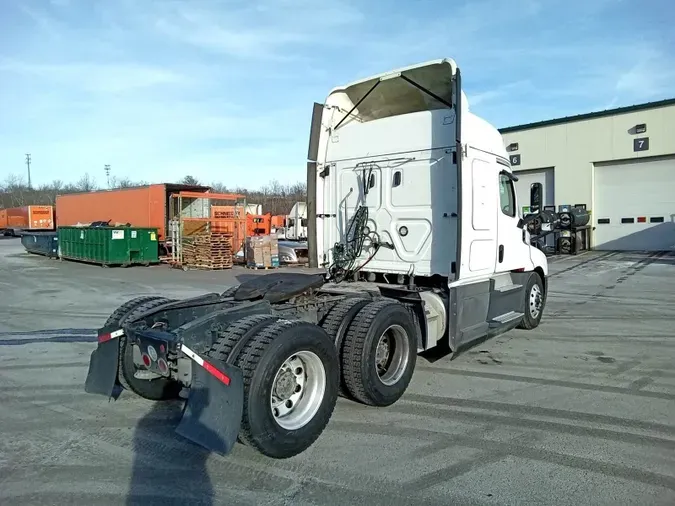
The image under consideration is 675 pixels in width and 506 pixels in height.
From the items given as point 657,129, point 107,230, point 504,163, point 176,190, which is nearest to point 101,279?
point 107,230

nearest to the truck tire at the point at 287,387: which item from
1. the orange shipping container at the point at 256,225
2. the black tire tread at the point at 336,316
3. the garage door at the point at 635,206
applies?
the black tire tread at the point at 336,316

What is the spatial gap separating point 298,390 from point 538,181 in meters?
27.4

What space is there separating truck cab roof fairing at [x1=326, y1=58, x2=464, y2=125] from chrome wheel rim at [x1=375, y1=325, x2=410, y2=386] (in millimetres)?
3025

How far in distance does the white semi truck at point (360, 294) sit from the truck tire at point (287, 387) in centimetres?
1

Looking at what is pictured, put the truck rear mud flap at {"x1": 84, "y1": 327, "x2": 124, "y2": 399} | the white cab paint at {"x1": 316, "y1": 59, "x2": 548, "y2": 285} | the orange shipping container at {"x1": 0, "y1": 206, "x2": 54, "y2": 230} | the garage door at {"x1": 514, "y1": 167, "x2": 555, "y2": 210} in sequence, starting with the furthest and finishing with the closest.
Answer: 1. the orange shipping container at {"x1": 0, "y1": 206, "x2": 54, "y2": 230}
2. the garage door at {"x1": 514, "y1": 167, "x2": 555, "y2": 210}
3. the white cab paint at {"x1": 316, "y1": 59, "x2": 548, "y2": 285}
4. the truck rear mud flap at {"x1": 84, "y1": 327, "x2": 124, "y2": 399}

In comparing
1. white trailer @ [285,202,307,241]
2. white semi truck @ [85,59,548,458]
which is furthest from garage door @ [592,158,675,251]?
white semi truck @ [85,59,548,458]

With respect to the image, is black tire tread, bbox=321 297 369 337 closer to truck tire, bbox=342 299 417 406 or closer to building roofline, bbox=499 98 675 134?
Result: truck tire, bbox=342 299 417 406

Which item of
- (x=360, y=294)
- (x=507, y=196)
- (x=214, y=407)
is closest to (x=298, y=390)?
(x=214, y=407)

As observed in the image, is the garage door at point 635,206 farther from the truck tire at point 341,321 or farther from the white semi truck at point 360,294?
the truck tire at point 341,321

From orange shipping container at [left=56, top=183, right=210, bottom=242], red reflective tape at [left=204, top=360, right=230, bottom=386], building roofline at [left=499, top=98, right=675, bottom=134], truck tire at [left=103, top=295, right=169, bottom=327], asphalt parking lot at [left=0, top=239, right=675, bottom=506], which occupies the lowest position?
asphalt parking lot at [left=0, top=239, right=675, bottom=506]

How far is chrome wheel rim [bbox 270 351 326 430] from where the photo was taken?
4133 millimetres

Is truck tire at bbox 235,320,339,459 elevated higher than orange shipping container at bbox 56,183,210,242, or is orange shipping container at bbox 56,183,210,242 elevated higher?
orange shipping container at bbox 56,183,210,242

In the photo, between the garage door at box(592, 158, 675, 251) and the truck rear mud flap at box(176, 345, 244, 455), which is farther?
the garage door at box(592, 158, 675, 251)

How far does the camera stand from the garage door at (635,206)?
24375 millimetres
